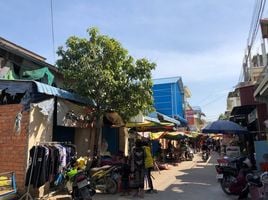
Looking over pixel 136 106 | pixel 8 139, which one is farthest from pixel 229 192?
pixel 8 139

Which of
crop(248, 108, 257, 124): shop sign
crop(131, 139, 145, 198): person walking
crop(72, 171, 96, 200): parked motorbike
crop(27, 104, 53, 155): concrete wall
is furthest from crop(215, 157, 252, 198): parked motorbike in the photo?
crop(248, 108, 257, 124): shop sign

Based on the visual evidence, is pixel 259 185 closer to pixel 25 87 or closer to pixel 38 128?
pixel 38 128

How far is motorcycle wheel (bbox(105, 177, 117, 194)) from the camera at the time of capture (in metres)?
11.0

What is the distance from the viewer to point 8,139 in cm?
995

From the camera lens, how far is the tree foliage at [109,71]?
12.2 meters

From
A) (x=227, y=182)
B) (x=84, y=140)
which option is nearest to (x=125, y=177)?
(x=84, y=140)

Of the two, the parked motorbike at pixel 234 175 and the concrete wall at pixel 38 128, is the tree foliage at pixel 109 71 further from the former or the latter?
the parked motorbike at pixel 234 175

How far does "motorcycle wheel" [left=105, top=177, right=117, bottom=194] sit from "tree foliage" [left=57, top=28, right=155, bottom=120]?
277 cm

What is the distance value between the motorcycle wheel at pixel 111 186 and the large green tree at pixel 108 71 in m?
2.77

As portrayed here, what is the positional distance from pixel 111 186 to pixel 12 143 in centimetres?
343

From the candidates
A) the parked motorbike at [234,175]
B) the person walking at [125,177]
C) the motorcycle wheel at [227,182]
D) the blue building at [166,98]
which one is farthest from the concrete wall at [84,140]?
the blue building at [166,98]

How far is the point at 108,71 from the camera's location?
39.3 feet

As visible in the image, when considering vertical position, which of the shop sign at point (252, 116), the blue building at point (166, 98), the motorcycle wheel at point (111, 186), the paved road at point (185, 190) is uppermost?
the blue building at point (166, 98)

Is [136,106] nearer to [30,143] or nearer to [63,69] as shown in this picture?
[63,69]
